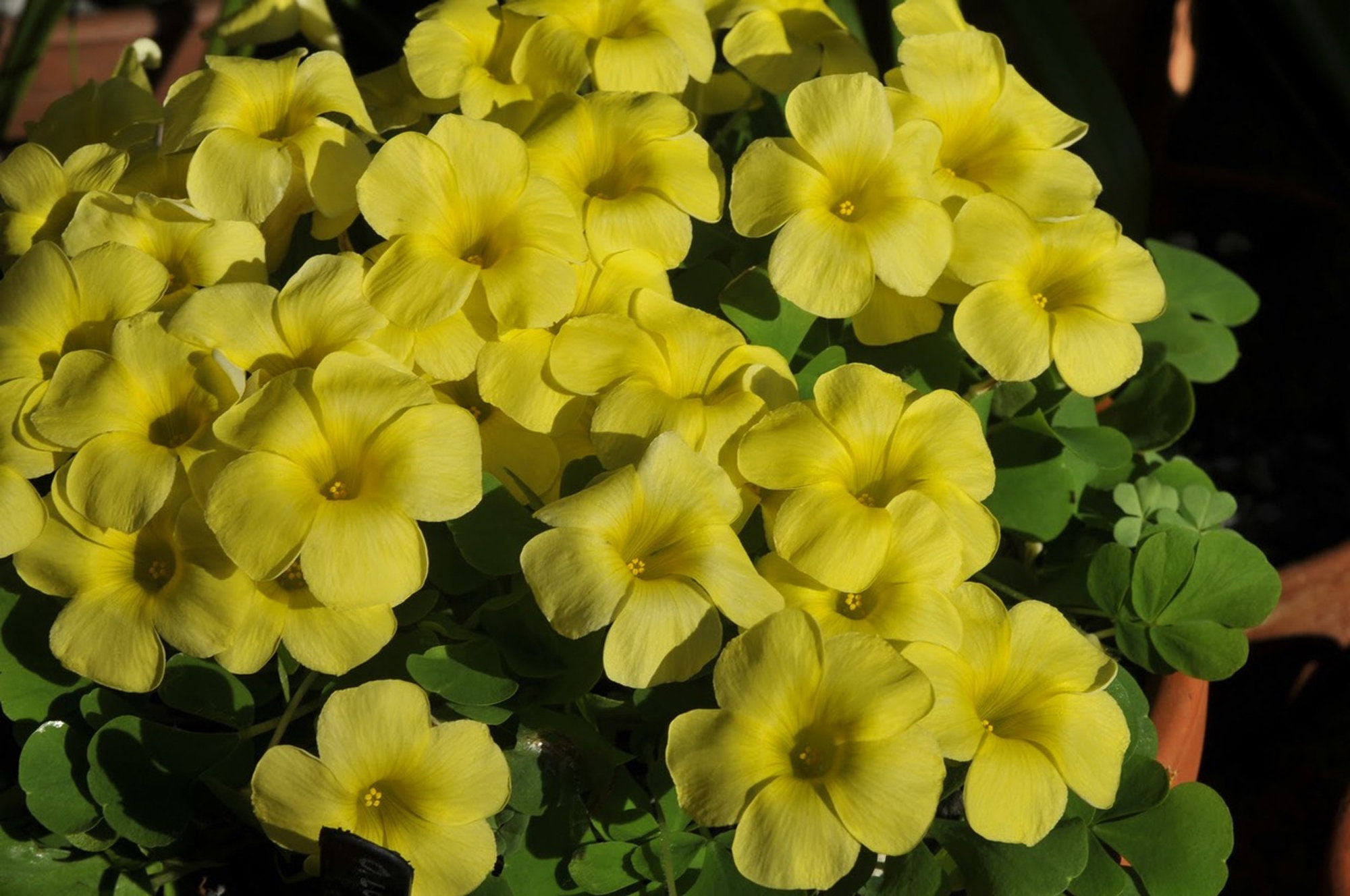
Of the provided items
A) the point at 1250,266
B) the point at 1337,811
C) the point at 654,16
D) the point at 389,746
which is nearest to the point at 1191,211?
the point at 1250,266

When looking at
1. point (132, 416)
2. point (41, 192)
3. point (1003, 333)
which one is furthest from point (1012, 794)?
point (41, 192)

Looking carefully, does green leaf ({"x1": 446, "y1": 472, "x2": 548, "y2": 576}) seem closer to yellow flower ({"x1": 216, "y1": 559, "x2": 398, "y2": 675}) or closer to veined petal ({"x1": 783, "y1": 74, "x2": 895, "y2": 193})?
yellow flower ({"x1": 216, "y1": 559, "x2": 398, "y2": 675})

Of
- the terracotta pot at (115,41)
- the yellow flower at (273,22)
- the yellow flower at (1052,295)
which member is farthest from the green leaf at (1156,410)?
the terracotta pot at (115,41)

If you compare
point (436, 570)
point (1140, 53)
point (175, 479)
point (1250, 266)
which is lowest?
point (1250, 266)

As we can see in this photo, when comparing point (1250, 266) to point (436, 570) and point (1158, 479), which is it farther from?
point (436, 570)

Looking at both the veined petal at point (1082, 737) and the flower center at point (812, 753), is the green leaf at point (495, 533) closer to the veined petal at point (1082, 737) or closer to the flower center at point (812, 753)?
the flower center at point (812, 753)

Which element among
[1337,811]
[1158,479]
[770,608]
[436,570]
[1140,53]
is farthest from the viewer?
[1140,53]

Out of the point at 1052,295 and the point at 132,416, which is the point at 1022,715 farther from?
the point at 132,416

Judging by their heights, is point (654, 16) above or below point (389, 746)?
above
